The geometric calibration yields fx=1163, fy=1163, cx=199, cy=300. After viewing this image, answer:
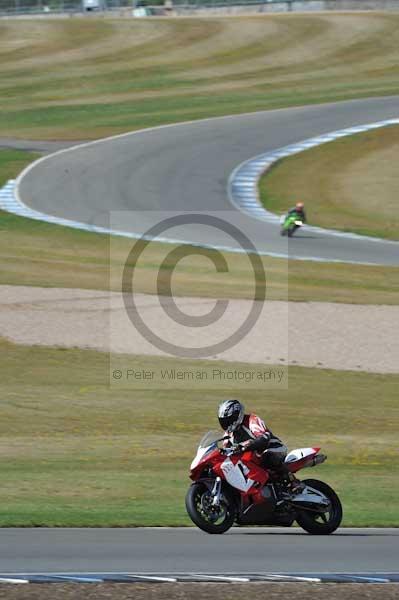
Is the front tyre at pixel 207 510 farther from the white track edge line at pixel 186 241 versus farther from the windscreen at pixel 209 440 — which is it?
the white track edge line at pixel 186 241

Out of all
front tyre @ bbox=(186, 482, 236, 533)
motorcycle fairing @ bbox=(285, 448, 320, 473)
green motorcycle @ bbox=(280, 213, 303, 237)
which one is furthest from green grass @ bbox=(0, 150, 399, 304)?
front tyre @ bbox=(186, 482, 236, 533)

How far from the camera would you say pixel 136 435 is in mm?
19172

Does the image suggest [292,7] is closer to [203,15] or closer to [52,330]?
[203,15]

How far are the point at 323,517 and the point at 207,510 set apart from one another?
1385 mm

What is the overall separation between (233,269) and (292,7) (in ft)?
200

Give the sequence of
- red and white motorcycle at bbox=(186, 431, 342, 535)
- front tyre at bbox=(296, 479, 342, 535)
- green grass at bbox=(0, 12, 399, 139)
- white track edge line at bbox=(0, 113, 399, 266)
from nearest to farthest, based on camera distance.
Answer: red and white motorcycle at bbox=(186, 431, 342, 535) < front tyre at bbox=(296, 479, 342, 535) < white track edge line at bbox=(0, 113, 399, 266) < green grass at bbox=(0, 12, 399, 139)

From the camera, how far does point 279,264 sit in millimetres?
34812

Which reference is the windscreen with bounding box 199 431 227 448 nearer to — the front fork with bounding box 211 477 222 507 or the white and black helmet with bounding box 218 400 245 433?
the white and black helmet with bounding box 218 400 245 433

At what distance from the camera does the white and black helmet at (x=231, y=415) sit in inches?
515

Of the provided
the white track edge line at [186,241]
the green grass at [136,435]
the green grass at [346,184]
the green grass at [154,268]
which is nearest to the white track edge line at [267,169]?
the white track edge line at [186,241]

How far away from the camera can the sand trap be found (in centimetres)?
2441

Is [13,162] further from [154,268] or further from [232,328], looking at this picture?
[232,328]

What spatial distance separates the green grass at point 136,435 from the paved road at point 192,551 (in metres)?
0.74

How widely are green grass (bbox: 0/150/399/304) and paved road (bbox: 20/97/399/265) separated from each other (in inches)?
85.2
